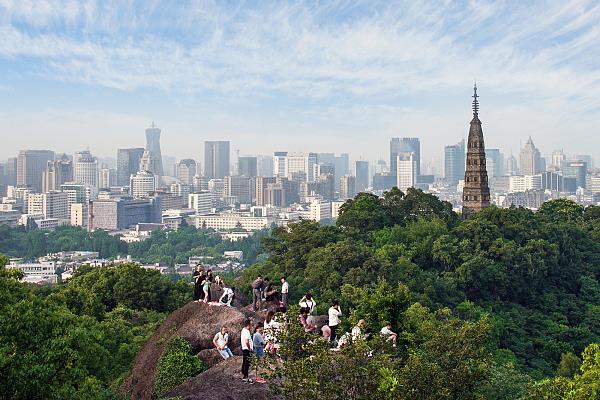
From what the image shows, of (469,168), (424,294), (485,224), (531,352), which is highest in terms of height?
(469,168)

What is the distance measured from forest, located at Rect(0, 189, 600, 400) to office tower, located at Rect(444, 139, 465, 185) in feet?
478

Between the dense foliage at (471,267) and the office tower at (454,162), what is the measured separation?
495 ft

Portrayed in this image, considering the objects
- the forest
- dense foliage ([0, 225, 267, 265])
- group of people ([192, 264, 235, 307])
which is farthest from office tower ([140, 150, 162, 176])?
group of people ([192, 264, 235, 307])

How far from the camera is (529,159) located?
186 metres

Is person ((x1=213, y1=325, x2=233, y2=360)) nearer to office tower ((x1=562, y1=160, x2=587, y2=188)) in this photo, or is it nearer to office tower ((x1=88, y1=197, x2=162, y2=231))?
office tower ((x1=88, y1=197, x2=162, y2=231))

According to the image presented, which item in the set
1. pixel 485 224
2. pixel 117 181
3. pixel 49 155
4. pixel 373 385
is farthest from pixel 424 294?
pixel 117 181

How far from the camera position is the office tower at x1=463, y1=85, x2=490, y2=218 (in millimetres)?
34781

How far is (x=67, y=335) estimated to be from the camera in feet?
28.6

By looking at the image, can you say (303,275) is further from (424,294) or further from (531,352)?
(531,352)

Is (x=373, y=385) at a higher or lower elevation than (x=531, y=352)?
higher

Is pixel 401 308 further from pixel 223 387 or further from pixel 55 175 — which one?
pixel 55 175

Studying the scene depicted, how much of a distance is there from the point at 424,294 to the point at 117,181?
16107cm

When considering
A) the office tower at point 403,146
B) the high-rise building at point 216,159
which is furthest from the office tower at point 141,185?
the office tower at point 403,146

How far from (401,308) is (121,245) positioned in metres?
67.6
